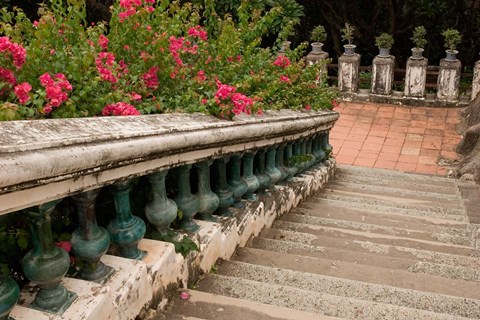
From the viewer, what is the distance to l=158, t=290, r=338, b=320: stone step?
87.6 inches

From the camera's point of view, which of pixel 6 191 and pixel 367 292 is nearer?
pixel 6 191

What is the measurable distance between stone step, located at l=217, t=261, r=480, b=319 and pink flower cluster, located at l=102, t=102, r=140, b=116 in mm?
932

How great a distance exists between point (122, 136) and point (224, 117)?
1.08 m

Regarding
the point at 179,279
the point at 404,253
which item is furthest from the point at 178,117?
the point at 404,253

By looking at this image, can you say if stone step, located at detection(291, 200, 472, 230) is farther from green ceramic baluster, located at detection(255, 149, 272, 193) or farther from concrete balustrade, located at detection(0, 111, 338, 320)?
concrete balustrade, located at detection(0, 111, 338, 320)

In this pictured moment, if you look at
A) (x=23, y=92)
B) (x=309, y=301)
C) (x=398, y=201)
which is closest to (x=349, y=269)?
(x=309, y=301)

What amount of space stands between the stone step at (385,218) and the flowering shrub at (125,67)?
931 millimetres

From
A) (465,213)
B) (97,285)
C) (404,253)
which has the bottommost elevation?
(465,213)

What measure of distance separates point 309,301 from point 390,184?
4.27 metres

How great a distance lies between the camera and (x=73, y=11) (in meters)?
3.17

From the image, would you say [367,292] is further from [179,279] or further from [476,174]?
[476,174]

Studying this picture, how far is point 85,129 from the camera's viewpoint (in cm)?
177

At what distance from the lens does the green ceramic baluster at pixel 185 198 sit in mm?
2502

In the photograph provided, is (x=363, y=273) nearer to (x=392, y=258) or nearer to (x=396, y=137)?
(x=392, y=258)
